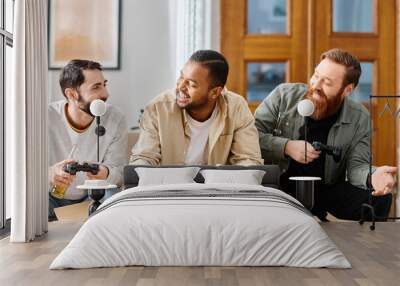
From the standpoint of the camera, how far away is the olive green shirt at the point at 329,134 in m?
6.01

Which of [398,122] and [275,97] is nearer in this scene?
[275,97]

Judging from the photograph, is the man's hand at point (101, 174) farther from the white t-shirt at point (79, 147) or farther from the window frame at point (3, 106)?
the window frame at point (3, 106)

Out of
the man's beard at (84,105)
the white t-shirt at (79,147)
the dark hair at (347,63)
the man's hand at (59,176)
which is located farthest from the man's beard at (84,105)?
the dark hair at (347,63)

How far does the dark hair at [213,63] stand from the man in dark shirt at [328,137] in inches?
19.5

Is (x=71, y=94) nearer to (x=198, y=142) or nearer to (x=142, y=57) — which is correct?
(x=142, y=57)

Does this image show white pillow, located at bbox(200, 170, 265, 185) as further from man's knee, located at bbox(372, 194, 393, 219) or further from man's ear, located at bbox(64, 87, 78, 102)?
man's ear, located at bbox(64, 87, 78, 102)

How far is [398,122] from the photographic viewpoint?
6.82 m

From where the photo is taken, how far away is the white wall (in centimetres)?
660

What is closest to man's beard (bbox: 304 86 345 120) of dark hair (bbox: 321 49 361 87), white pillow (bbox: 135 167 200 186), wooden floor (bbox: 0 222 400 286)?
dark hair (bbox: 321 49 361 87)

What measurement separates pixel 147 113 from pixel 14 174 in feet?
4.76

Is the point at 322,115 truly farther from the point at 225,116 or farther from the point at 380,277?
the point at 380,277

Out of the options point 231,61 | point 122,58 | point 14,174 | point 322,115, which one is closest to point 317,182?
point 322,115

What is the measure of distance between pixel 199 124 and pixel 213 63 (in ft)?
1.86

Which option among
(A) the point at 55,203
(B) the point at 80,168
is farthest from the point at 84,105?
(A) the point at 55,203
